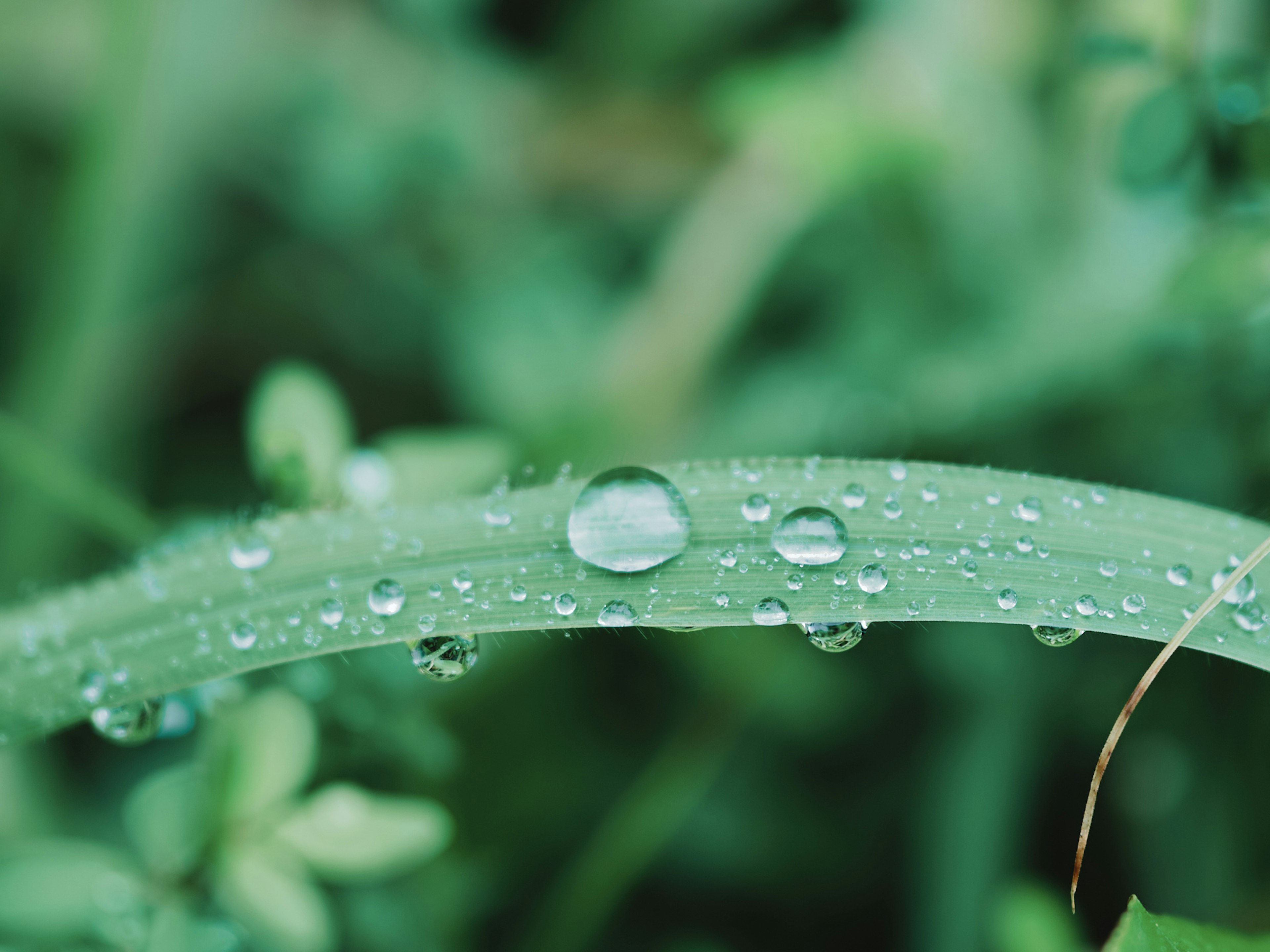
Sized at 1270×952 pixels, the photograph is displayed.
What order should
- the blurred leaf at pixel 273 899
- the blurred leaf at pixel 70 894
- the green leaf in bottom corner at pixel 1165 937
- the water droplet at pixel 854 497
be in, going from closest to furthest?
1. the green leaf in bottom corner at pixel 1165 937
2. the water droplet at pixel 854 497
3. the blurred leaf at pixel 273 899
4. the blurred leaf at pixel 70 894

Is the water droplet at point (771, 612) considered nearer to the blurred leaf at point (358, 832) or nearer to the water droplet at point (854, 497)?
the water droplet at point (854, 497)

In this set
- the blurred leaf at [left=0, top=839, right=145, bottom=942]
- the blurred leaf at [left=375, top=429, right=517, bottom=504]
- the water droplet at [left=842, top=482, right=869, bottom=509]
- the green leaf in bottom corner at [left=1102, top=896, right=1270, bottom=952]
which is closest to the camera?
the green leaf in bottom corner at [left=1102, top=896, right=1270, bottom=952]

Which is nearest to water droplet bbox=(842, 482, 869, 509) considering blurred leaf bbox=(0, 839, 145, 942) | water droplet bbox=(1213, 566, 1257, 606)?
water droplet bbox=(1213, 566, 1257, 606)

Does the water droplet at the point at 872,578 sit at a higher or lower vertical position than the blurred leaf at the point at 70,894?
lower

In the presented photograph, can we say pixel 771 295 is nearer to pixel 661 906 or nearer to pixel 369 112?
pixel 369 112

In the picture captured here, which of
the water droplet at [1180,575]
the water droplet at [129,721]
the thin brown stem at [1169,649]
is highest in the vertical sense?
the water droplet at [129,721]

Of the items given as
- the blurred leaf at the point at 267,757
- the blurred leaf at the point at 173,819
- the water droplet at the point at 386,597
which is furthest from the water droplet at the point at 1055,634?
the blurred leaf at the point at 173,819

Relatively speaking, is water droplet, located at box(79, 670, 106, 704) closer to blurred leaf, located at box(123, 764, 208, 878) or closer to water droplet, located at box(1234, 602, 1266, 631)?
blurred leaf, located at box(123, 764, 208, 878)

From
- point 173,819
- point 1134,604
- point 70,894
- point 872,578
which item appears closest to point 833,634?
point 872,578
